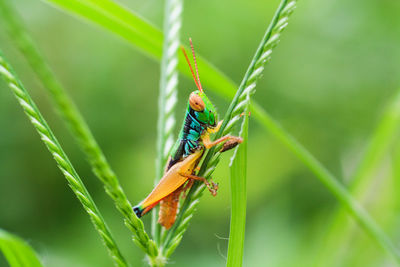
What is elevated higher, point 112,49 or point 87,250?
point 112,49

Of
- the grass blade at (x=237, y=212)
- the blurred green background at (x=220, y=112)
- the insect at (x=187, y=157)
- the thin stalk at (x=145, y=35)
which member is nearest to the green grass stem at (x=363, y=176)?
the blurred green background at (x=220, y=112)

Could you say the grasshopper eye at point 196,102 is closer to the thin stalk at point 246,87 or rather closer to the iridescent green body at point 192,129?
the iridescent green body at point 192,129

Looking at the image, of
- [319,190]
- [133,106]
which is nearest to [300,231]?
[319,190]

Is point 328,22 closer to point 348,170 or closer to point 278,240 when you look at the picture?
point 348,170

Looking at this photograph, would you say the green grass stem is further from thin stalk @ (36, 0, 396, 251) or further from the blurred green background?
thin stalk @ (36, 0, 396, 251)

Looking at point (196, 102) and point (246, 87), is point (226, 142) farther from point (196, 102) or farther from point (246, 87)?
point (246, 87)

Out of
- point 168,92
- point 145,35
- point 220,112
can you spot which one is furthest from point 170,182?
point 220,112

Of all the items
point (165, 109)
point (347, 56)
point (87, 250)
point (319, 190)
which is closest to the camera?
point (165, 109)
